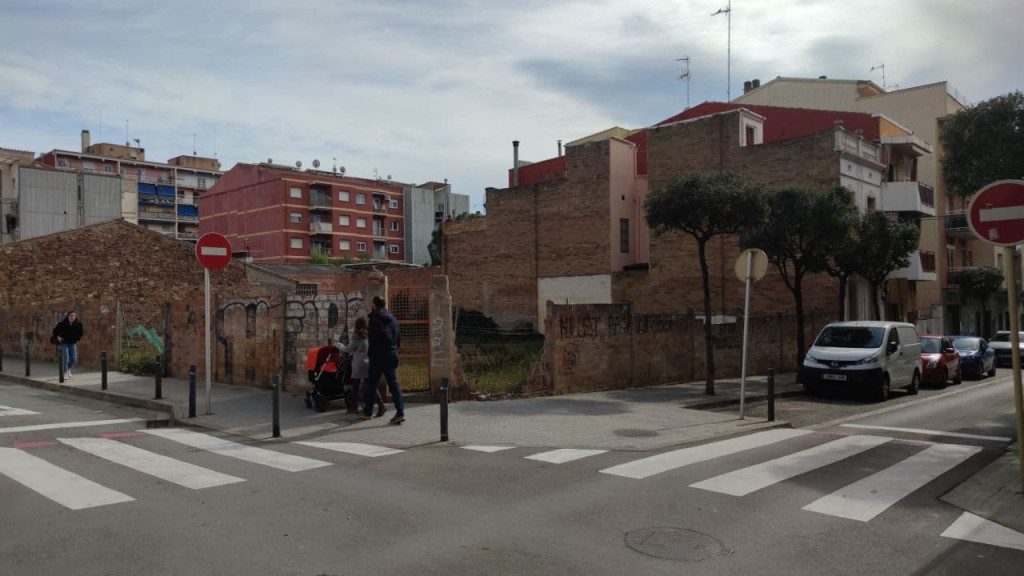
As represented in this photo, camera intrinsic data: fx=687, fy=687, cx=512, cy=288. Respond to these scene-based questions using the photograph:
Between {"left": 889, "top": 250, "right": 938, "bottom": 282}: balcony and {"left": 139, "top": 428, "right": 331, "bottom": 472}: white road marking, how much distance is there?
32187 millimetres

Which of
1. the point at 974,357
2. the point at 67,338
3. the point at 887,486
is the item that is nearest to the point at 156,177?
the point at 67,338

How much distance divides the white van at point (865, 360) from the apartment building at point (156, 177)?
77.9 m

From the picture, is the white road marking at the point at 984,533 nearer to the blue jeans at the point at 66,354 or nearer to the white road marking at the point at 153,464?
the white road marking at the point at 153,464

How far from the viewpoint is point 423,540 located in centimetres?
508

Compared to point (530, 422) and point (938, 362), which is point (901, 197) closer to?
point (938, 362)

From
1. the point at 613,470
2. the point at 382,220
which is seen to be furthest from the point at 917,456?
the point at 382,220

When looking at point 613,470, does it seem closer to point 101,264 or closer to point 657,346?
point 657,346

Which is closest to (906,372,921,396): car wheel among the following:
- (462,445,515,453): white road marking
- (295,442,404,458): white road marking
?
(462,445,515,453): white road marking

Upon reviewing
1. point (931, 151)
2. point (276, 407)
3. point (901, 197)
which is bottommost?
point (276, 407)

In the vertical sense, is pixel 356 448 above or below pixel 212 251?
below

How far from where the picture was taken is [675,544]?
5.08 meters

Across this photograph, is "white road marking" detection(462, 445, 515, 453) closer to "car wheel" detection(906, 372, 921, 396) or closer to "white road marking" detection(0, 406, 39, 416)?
"white road marking" detection(0, 406, 39, 416)

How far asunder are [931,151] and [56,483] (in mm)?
42346

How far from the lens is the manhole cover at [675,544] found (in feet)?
16.0
